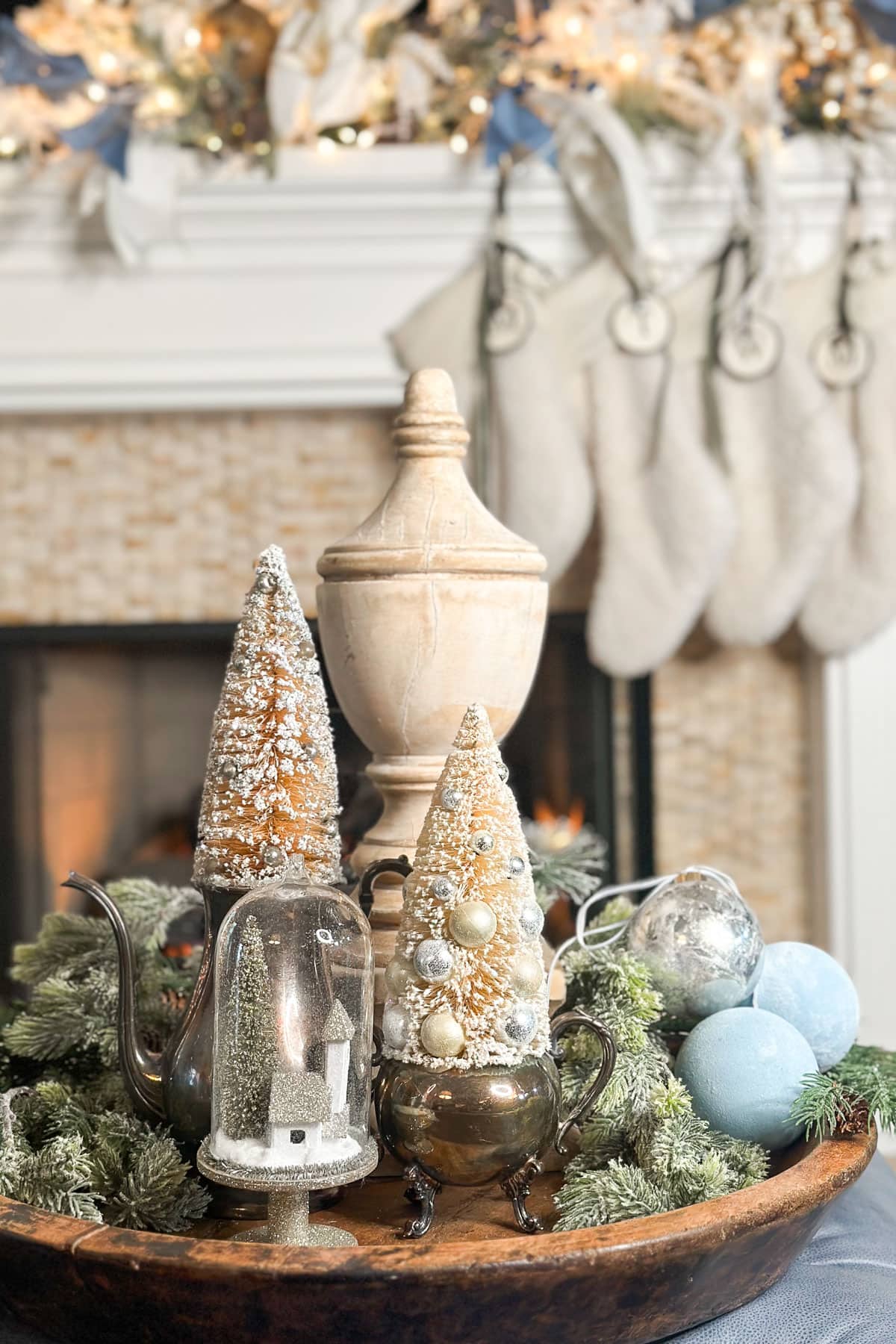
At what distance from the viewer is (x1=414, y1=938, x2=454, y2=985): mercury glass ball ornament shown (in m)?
0.51

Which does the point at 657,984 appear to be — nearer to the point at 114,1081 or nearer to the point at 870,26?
the point at 114,1081

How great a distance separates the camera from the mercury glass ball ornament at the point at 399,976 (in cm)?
52

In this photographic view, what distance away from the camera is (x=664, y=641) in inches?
69.4

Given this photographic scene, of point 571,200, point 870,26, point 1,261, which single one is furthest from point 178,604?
point 870,26

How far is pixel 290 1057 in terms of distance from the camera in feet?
1.62

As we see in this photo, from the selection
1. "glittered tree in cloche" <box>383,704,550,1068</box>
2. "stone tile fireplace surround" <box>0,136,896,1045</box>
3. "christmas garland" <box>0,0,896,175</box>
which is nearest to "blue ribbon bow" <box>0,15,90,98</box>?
"christmas garland" <box>0,0,896,175</box>

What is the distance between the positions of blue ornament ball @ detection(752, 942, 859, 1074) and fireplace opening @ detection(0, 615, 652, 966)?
1.20m

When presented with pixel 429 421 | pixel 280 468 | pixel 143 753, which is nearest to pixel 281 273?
pixel 280 468

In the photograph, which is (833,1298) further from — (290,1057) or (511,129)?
(511,129)

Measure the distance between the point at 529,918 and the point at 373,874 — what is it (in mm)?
112

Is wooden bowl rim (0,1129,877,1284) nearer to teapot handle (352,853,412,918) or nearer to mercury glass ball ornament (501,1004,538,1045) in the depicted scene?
mercury glass ball ornament (501,1004,538,1045)

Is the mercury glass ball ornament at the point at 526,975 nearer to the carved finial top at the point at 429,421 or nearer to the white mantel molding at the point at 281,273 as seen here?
the carved finial top at the point at 429,421

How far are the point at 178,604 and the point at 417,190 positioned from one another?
2.22 feet

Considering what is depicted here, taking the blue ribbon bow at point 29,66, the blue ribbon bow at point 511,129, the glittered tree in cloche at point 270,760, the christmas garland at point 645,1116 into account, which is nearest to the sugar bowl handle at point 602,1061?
the christmas garland at point 645,1116
